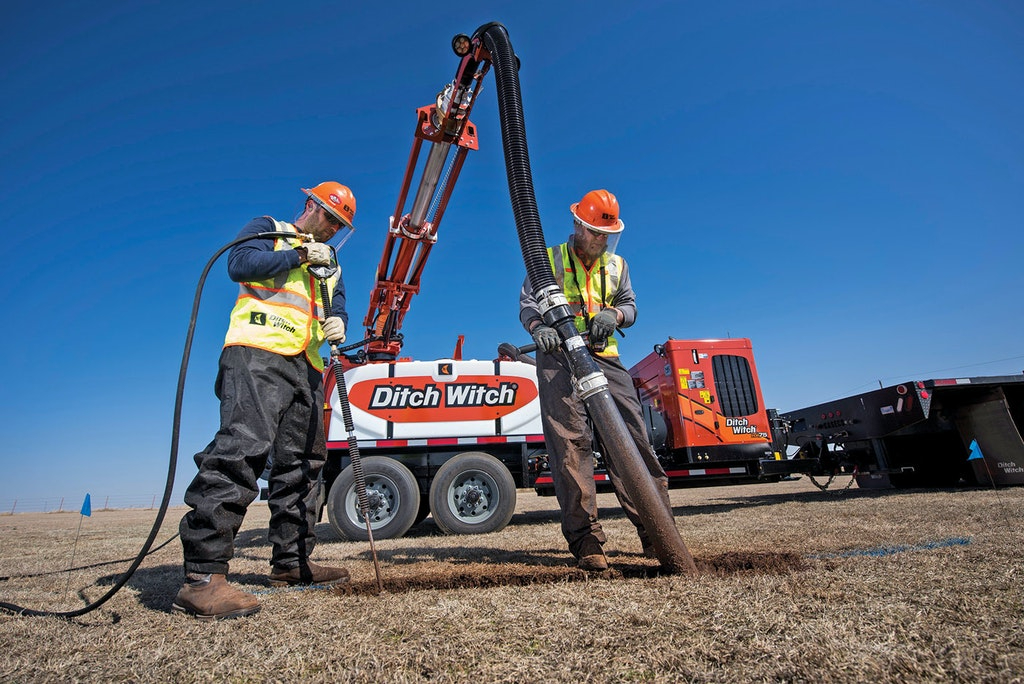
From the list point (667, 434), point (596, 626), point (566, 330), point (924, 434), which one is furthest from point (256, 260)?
point (924, 434)

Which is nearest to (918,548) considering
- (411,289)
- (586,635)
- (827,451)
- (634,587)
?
(634,587)

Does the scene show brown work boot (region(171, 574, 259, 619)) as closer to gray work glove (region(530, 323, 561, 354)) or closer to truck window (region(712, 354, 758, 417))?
gray work glove (region(530, 323, 561, 354))

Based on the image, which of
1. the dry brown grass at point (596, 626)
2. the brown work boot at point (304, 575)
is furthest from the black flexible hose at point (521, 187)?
the brown work boot at point (304, 575)

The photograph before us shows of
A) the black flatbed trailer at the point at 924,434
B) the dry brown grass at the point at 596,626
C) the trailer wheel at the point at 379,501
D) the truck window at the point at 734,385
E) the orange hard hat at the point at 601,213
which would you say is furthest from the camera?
the truck window at the point at 734,385

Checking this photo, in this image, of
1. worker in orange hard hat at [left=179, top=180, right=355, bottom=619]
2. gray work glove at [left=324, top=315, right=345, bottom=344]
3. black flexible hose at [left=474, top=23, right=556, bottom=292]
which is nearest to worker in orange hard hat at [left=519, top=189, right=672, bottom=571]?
black flexible hose at [left=474, top=23, right=556, bottom=292]

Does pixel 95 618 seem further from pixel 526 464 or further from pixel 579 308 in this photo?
pixel 526 464

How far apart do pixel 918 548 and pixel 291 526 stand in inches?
132

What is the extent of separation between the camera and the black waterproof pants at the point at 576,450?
2.60m

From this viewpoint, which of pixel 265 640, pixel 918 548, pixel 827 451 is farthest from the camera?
pixel 827 451

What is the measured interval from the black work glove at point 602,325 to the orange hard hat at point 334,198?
1609 mm

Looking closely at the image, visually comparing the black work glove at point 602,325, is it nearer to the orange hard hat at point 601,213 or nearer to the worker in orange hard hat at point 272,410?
the orange hard hat at point 601,213

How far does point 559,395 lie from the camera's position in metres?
2.79

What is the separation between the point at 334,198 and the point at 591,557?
247 cm

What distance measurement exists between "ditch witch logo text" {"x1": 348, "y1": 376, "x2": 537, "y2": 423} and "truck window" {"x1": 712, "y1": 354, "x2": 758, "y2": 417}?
8.85ft
